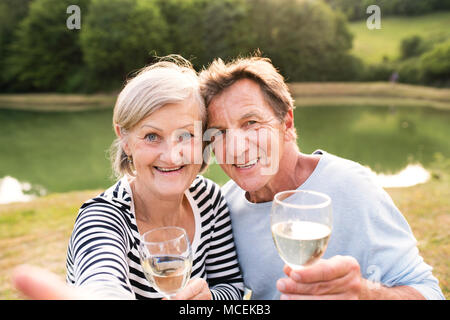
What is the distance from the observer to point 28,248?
6164 millimetres

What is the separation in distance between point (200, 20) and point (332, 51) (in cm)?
1475

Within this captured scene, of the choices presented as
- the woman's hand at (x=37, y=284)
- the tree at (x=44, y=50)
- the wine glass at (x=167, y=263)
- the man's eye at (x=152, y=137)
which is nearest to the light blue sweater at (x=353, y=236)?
the man's eye at (x=152, y=137)

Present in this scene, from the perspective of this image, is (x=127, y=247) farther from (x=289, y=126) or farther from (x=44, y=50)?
(x=44, y=50)

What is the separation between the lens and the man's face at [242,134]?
2.23 meters

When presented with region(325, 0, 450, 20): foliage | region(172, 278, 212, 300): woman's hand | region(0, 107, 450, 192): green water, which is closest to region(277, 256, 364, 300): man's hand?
region(172, 278, 212, 300): woman's hand

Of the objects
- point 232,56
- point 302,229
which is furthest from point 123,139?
point 232,56

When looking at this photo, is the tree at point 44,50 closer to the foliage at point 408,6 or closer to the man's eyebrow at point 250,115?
the foliage at point 408,6

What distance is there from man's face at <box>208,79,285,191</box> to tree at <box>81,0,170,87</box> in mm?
35077

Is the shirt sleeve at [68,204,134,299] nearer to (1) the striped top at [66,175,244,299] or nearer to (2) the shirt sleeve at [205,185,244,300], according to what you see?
(1) the striped top at [66,175,244,299]

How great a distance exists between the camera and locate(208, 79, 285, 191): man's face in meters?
2.23

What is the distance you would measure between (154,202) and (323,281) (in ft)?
3.69

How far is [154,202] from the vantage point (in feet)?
7.39

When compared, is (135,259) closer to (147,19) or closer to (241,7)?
(147,19)
